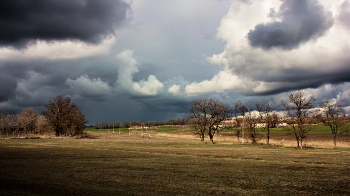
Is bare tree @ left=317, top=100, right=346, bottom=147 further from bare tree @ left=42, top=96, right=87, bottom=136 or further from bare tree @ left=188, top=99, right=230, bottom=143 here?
bare tree @ left=42, top=96, right=87, bottom=136

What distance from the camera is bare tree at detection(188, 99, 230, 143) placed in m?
51.8

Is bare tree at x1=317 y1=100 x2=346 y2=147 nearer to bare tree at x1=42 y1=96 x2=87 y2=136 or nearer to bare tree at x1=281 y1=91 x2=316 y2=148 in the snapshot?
bare tree at x1=281 y1=91 x2=316 y2=148

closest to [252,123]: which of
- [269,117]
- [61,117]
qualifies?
[269,117]

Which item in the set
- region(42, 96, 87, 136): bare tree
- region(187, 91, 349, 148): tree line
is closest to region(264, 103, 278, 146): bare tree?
region(187, 91, 349, 148): tree line

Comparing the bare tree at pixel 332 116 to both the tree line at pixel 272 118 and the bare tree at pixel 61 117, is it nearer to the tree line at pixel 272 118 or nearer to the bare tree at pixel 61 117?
the tree line at pixel 272 118

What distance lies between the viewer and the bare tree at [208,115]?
5184cm

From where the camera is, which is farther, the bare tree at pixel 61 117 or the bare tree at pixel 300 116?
the bare tree at pixel 61 117

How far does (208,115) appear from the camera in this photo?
5284 centimetres

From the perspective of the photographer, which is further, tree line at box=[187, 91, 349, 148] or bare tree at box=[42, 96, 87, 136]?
bare tree at box=[42, 96, 87, 136]

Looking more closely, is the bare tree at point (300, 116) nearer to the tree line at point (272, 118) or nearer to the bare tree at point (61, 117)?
the tree line at point (272, 118)

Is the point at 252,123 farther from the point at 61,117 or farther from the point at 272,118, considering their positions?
the point at 61,117

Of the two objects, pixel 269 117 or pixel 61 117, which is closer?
pixel 269 117

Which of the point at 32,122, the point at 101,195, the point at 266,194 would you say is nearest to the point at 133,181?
the point at 101,195

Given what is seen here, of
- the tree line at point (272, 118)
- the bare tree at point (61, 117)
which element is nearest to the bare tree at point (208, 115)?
the tree line at point (272, 118)
